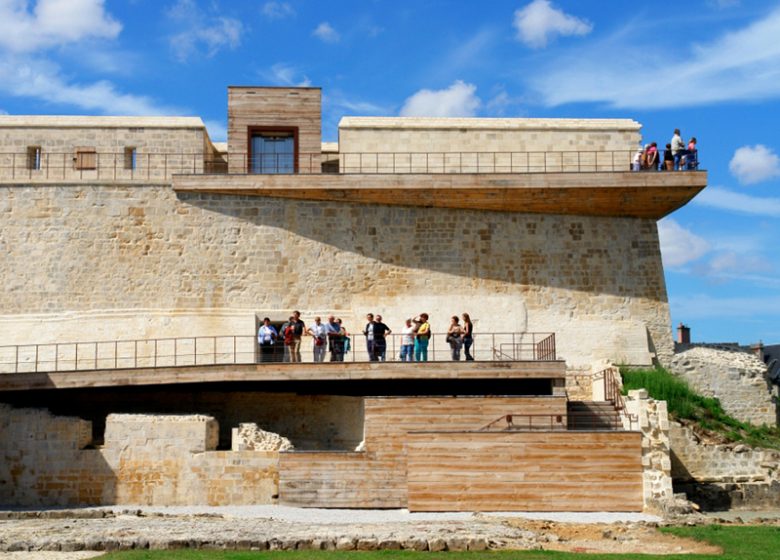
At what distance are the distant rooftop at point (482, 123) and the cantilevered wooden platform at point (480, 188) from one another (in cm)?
190

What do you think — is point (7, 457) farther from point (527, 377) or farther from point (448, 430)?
point (527, 377)

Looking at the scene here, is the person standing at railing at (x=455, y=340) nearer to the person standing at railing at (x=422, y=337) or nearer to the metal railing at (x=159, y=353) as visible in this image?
the person standing at railing at (x=422, y=337)

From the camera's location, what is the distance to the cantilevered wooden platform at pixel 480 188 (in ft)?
91.0

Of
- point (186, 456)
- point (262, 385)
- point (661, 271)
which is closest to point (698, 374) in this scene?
point (661, 271)

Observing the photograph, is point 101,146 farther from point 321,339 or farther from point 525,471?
point 525,471

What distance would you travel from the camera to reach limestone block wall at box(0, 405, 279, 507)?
2225cm

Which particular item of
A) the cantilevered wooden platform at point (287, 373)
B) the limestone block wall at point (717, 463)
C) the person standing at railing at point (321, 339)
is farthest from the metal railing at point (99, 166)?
the limestone block wall at point (717, 463)

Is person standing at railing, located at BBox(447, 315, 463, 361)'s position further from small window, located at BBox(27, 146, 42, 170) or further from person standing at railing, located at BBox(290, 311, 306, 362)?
small window, located at BBox(27, 146, 42, 170)

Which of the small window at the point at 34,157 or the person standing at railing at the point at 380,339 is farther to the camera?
the small window at the point at 34,157

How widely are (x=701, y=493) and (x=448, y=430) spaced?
6532 millimetres

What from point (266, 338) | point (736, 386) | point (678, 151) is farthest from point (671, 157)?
point (266, 338)

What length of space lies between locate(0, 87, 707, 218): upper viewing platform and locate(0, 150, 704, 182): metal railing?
0.09 feet

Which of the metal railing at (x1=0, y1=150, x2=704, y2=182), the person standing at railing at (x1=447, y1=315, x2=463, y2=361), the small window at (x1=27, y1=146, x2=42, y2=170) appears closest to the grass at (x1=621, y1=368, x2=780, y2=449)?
the person standing at railing at (x1=447, y1=315, x2=463, y2=361)

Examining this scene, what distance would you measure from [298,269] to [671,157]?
10089 mm
